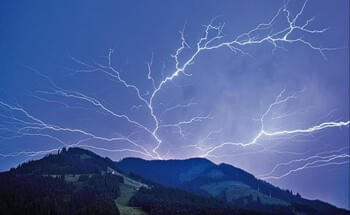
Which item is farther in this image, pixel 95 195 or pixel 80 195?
pixel 95 195

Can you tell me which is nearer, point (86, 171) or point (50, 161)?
point (86, 171)

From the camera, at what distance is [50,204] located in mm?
54312

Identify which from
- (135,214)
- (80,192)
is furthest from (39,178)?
(135,214)

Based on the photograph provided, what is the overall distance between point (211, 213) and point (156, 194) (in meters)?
29.0

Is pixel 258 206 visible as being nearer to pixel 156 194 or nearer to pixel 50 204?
pixel 156 194

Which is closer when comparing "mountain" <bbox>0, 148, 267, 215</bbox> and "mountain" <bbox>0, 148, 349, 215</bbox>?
"mountain" <bbox>0, 148, 267, 215</bbox>

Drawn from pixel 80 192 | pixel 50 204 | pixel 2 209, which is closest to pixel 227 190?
pixel 80 192

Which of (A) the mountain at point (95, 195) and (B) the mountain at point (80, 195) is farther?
(A) the mountain at point (95, 195)

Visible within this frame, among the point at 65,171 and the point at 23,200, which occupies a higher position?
the point at 65,171

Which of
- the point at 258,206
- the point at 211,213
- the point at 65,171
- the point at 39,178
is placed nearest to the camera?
the point at 211,213

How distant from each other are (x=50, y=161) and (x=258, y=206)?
8621 cm

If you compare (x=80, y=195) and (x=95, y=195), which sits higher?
(x=95, y=195)

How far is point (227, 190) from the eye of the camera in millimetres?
146625

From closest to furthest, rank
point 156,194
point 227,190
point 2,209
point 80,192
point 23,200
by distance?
1. point 2,209
2. point 23,200
3. point 80,192
4. point 156,194
5. point 227,190
